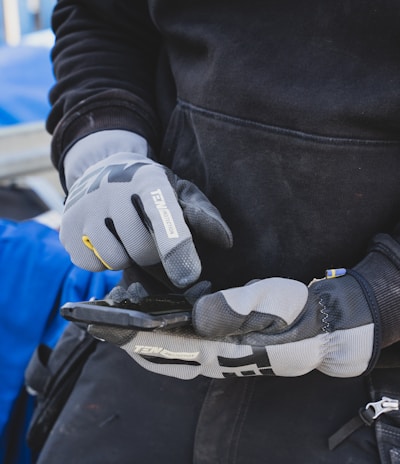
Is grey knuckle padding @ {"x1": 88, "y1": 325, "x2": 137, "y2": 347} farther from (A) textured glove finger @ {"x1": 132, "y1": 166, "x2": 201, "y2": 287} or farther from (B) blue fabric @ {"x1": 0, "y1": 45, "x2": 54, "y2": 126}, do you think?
(B) blue fabric @ {"x1": 0, "y1": 45, "x2": 54, "y2": 126}

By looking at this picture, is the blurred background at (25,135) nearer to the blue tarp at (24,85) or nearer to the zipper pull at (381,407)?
the blue tarp at (24,85)

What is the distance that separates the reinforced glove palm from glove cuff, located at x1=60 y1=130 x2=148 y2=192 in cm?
10

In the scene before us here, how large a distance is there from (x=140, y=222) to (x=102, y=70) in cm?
41

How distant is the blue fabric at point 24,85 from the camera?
2291 mm

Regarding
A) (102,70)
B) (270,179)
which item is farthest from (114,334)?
(102,70)

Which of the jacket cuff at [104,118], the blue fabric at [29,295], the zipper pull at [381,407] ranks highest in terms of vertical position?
the jacket cuff at [104,118]

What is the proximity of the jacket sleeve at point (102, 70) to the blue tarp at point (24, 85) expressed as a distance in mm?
1161

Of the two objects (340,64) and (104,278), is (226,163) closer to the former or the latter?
(340,64)

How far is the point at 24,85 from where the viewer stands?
2373mm

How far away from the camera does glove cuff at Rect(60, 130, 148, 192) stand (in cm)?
99

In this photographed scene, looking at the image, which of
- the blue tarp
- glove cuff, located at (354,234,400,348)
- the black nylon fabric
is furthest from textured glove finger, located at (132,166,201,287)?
the blue tarp

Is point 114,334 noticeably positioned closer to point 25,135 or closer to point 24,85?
point 25,135

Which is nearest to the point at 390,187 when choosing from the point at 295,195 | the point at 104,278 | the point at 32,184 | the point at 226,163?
the point at 295,195

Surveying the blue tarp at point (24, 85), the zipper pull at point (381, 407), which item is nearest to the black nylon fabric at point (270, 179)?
the zipper pull at point (381, 407)
